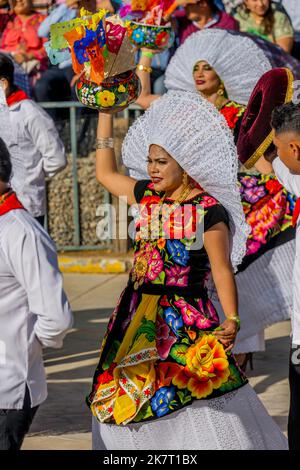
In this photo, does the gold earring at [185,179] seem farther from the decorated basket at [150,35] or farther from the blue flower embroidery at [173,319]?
the decorated basket at [150,35]

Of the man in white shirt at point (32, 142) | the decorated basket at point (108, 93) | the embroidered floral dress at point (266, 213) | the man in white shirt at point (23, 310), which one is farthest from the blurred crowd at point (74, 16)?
the man in white shirt at point (23, 310)

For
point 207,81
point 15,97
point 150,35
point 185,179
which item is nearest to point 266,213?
point 207,81

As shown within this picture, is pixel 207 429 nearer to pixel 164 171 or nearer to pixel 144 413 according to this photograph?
pixel 144 413

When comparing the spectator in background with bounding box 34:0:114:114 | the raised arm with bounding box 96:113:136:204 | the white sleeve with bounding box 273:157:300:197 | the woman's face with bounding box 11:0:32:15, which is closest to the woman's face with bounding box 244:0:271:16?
the spectator in background with bounding box 34:0:114:114

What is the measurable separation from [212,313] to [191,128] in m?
0.78

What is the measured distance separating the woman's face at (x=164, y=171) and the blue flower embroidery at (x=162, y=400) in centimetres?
85

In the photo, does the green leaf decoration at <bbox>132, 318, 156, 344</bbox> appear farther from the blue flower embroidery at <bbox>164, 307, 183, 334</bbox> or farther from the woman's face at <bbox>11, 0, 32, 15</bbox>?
the woman's face at <bbox>11, 0, 32, 15</bbox>

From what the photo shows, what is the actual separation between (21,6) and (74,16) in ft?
2.76

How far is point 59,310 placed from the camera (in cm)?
407

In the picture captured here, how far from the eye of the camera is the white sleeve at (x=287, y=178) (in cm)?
472

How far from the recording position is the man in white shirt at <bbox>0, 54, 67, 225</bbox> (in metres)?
7.00

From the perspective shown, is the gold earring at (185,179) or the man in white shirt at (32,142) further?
the man in white shirt at (32,142)

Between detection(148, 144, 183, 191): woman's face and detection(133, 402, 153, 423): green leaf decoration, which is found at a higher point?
detection(148, 144, 183, 191): woman's face

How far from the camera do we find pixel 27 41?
35.8 ft
